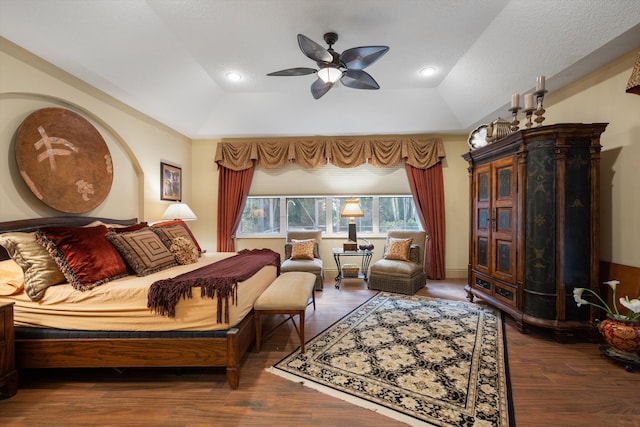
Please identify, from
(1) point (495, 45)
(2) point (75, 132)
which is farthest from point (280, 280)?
(1) point (495, 45)

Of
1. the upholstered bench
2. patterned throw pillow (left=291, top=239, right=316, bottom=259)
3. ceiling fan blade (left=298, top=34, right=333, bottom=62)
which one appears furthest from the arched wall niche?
ceiling fan blade (left=298, top=34, right=333, bottom=62)

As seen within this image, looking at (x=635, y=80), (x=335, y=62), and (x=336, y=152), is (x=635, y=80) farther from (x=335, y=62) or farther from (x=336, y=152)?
(x=336, y=152)

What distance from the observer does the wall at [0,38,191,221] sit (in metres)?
2.19

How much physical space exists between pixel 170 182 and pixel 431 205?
4422 mm

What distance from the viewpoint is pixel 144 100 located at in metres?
3.31

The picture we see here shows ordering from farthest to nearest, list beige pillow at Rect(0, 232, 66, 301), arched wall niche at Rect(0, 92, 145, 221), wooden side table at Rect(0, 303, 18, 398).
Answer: arched wall niche at Rect(0, 92, 145, 221) < beige pillow at Rect(0, 232, 66, 301) < wooden side table at Rect(0, 303, 18, 398)

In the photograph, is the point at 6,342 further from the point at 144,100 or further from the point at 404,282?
the point at 404,282

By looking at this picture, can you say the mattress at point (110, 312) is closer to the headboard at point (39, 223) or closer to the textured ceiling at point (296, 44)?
the headboard at point (39, 223)

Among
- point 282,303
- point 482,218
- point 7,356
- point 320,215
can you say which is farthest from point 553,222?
point 7,356

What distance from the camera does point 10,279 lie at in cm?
191

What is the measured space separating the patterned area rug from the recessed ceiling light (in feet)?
10.1

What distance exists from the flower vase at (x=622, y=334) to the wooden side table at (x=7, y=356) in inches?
173

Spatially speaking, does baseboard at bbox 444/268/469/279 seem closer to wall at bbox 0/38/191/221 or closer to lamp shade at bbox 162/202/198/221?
lamp shade at bbox 162/202/198/221

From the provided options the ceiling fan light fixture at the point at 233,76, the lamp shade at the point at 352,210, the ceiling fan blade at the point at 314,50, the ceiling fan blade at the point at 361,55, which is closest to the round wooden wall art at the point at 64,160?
the ceiling fan light fixture at the point at 233,76
